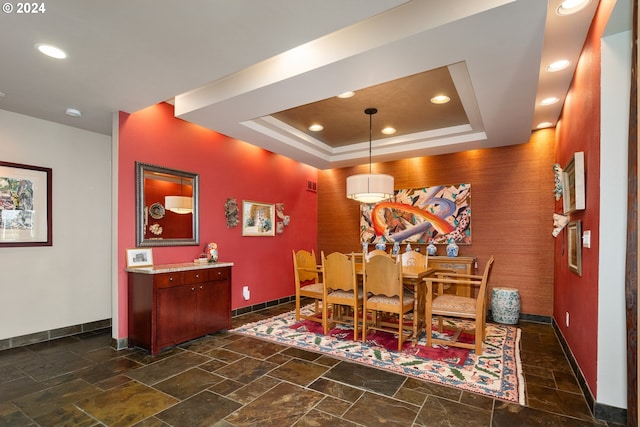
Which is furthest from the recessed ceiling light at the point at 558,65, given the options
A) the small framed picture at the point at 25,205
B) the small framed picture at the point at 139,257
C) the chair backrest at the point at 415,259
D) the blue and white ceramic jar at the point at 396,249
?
the small framed picture at the point at 25,205

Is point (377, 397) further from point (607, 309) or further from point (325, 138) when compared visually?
point (325, 138)

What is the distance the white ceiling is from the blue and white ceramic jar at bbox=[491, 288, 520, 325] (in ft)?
7.76

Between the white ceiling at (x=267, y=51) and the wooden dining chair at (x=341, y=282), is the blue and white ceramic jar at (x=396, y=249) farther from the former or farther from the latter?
the white ceiling at (x=267, y=51)

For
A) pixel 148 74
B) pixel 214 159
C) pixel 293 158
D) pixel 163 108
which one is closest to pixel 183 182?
pixel 214 159

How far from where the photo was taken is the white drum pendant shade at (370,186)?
13.8ft

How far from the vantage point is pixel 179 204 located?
13.7ft

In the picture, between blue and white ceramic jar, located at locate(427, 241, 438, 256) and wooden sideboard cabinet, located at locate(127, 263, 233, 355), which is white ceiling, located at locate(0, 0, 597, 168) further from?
blue and white ceramic jar, located at locate(427, 241, 438, 256)

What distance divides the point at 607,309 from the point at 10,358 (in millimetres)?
5169

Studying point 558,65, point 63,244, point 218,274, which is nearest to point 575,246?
point 558,65

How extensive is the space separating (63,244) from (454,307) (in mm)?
4654

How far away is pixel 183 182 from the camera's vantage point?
424 cm

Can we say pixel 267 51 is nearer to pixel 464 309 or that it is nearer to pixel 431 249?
pixel 464 309

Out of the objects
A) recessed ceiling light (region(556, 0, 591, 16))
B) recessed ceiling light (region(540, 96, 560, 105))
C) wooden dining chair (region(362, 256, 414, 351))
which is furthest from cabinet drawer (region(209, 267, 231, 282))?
recessed ceiling light (region(540, 96, 560, 105))

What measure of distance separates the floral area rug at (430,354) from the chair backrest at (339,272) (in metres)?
0.61
